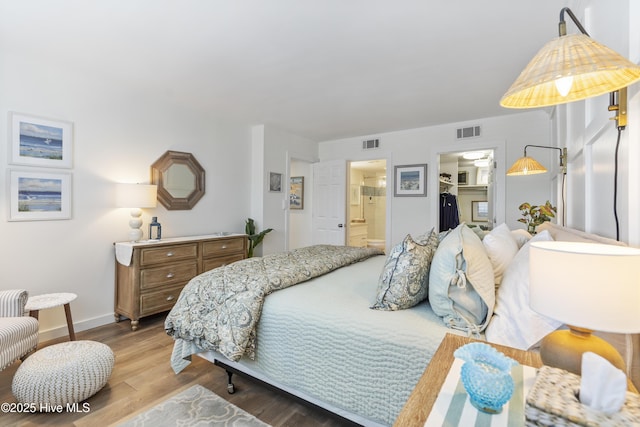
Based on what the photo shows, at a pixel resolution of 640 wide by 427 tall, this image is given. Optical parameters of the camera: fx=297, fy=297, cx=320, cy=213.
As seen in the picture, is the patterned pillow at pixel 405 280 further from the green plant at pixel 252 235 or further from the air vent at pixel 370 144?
the air vent at pixel 370 144

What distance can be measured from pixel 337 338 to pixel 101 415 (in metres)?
1.50

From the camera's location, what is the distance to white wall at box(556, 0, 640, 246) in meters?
0.99

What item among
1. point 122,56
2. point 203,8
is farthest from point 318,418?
point 122,56

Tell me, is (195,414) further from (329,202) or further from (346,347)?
(329,202)

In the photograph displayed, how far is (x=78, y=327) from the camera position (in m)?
2.88

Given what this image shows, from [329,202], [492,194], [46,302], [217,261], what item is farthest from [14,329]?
[492,194]

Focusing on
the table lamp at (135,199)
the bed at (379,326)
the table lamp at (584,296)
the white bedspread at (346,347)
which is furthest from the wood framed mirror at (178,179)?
the table lamp at (584,296)

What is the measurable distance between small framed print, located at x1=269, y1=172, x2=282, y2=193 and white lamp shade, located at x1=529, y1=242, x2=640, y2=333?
4.17m

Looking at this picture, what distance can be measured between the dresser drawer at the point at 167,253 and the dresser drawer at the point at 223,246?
0.14 metres

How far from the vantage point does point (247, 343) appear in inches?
66.1

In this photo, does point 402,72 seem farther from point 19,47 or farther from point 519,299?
point 19,47

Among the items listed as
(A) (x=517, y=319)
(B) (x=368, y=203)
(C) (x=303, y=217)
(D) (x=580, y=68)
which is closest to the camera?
(D) (x=580, y=68)

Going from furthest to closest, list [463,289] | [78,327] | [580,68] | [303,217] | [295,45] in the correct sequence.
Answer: [303,217]
[78,327]
[295,45]
[463,289]
[580,68]
